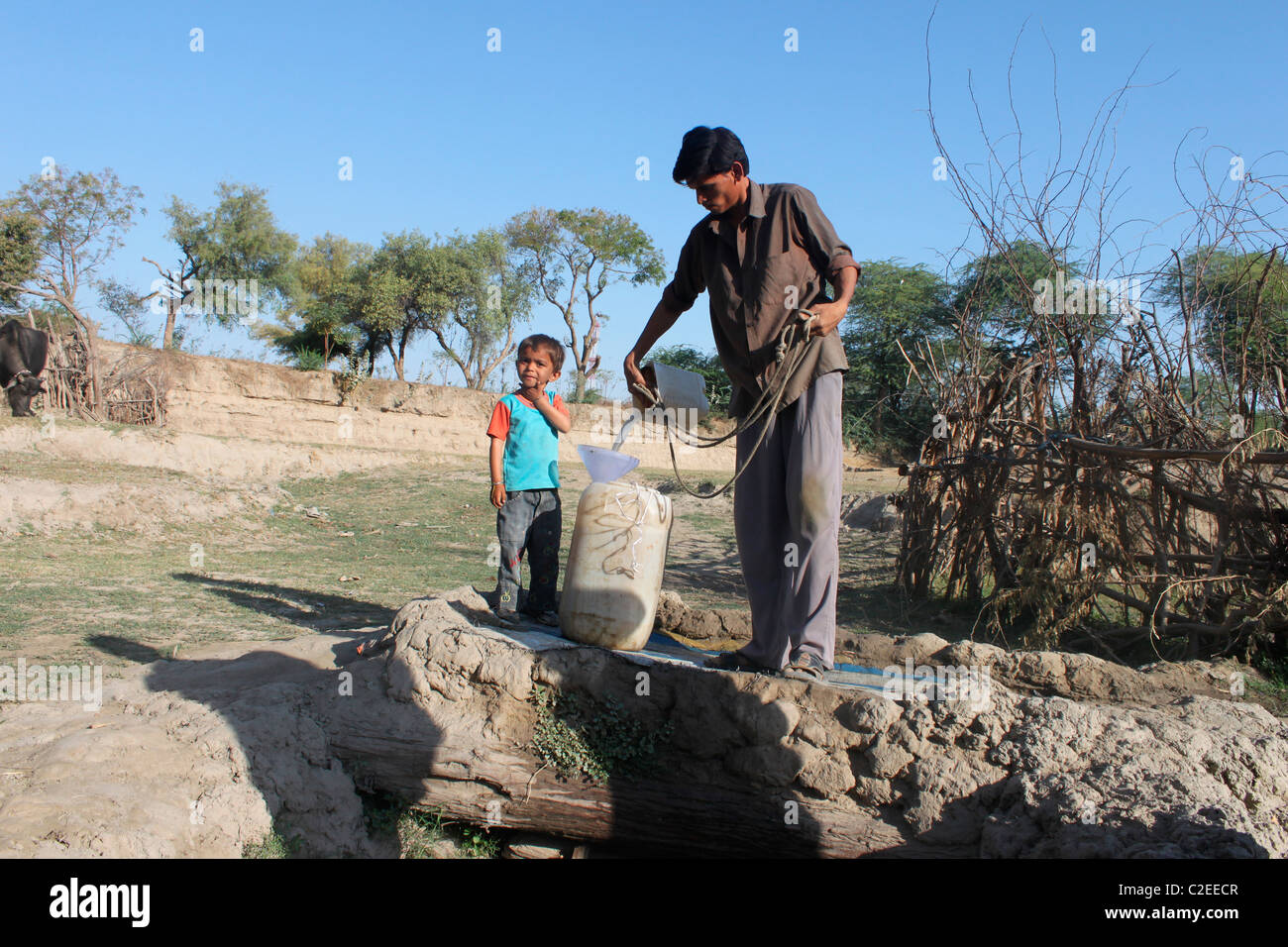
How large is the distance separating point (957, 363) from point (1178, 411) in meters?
2.37

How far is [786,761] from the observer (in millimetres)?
2773

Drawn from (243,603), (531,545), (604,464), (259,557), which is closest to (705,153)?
(604,464)

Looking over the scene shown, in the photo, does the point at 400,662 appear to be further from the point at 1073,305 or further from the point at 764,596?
the point at 1073,305

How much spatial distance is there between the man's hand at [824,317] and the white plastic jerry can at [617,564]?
93cm

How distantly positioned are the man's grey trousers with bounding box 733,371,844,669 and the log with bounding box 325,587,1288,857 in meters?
0.23

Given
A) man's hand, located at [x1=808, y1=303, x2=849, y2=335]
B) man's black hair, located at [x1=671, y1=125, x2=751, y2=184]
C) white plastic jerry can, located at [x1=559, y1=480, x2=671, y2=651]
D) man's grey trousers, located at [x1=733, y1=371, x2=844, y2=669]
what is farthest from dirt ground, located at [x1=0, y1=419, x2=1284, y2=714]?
man's black hair, located at [x1=671, y1=125, x2=751, y2=184]

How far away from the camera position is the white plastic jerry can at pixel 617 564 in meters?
3.45

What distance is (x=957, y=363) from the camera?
7285 millimetres

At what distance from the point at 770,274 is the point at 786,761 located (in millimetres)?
1597

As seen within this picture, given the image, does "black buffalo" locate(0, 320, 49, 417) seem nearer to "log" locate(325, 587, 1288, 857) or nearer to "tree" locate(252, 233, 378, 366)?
"log" locate(325, 587, 1288, 857)

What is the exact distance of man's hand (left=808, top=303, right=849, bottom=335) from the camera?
9.55 ft
